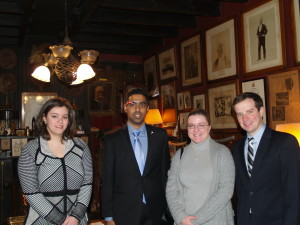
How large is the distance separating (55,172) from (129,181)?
0.65 m

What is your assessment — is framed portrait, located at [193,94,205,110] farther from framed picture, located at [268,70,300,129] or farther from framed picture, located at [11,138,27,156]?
framed picture, located at [11,138,27,156]

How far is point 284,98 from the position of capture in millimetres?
4625

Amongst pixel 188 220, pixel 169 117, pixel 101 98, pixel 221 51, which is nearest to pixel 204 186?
pixel 188 220

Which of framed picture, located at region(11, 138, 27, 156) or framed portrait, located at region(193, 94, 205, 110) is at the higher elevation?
framed portrait, located at region(193, 94, 205, 110)

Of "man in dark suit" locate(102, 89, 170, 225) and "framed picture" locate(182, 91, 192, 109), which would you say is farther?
"framed picture" locate(182, 91, 192, 109)

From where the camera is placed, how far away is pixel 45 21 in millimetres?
6391

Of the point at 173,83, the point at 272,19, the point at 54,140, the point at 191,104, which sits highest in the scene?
the point at 272,19

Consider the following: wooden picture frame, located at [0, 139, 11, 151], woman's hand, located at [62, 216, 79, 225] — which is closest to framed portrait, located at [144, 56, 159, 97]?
wooden picture frame, located at [0, 139, 11, 151]

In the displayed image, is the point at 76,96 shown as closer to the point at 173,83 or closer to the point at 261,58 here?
the point at 173,83

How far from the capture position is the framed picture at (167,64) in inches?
296

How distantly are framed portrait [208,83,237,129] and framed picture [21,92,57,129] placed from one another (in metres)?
3.69

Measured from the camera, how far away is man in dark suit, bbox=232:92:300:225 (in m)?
2.47

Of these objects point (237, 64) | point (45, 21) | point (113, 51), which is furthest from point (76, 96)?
point (237, 64)

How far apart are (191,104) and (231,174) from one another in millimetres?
4125
